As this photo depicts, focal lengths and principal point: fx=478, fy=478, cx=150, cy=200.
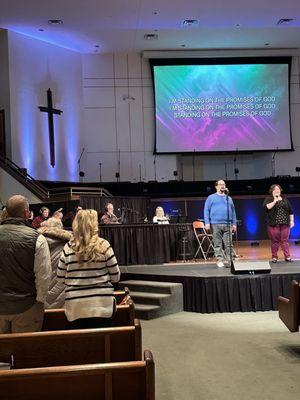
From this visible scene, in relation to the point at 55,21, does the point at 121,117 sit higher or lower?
lower

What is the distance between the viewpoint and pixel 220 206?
711 cm

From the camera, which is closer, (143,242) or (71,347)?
(71,347)

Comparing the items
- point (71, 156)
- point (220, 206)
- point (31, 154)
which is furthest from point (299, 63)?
point (220, 206)

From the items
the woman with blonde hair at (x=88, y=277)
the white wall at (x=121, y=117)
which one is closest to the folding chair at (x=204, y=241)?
the white wall at (x=121, y=117)

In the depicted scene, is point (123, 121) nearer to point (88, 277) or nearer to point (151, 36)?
point (151, 36)

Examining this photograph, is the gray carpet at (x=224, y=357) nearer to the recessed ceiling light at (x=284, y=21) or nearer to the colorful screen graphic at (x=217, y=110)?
the colorful screen graphic at (x=217, y=110)

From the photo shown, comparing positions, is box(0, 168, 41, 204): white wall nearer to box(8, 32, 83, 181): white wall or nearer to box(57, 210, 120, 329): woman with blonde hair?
box(8, 32, 83, 181): white wall

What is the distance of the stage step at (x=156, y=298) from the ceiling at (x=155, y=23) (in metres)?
8.15

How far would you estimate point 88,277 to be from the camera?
2822 millimetres

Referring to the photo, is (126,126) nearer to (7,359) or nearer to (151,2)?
(151,2)

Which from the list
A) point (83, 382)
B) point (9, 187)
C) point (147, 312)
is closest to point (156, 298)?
point (147, 312)

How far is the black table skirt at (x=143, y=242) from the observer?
869cm

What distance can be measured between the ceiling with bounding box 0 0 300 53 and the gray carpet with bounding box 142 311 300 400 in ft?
30.4

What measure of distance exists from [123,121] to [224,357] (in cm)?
1279
